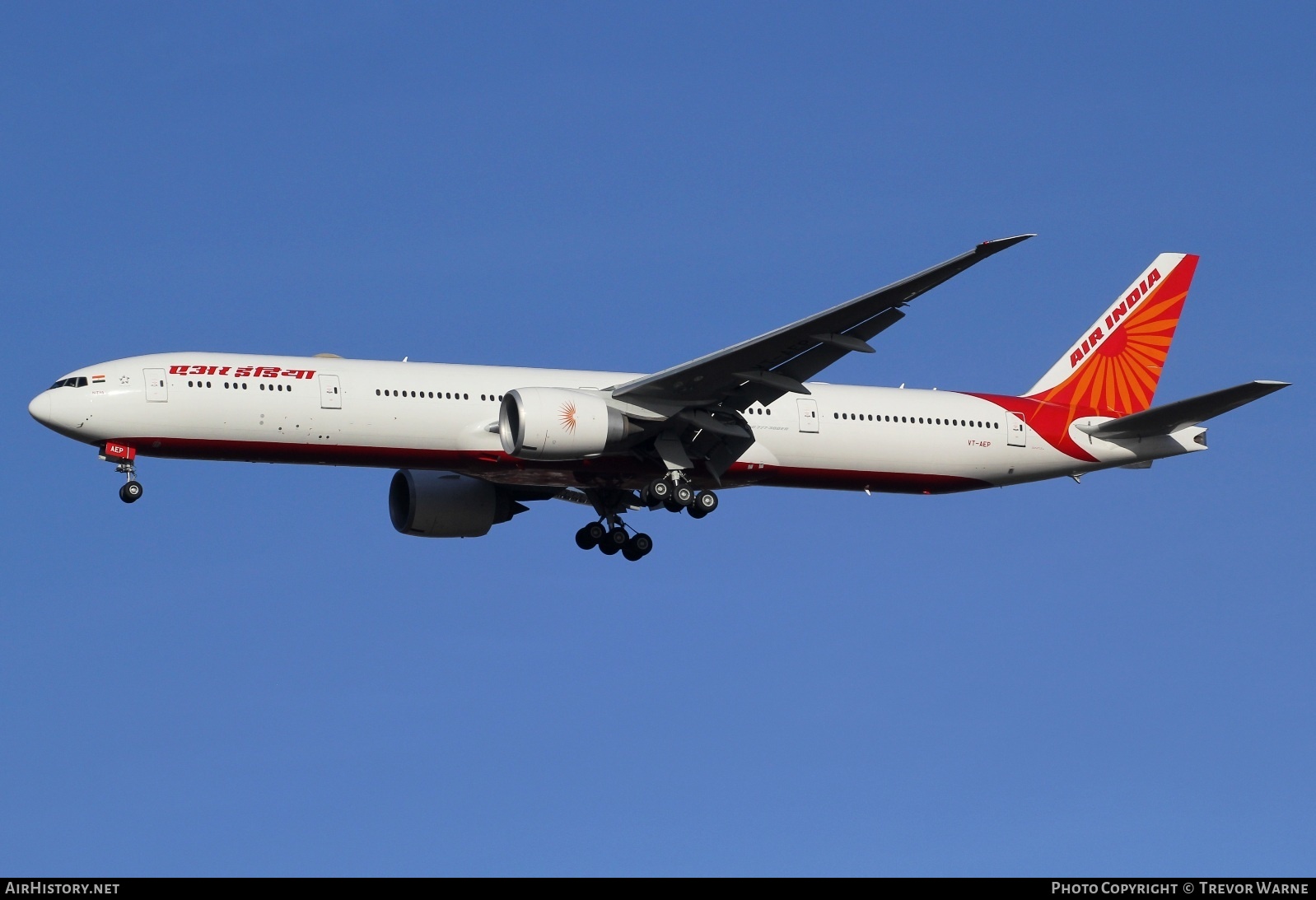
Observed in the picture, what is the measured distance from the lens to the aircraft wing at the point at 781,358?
3984 centimetres

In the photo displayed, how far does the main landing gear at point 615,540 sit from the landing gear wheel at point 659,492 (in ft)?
11.4

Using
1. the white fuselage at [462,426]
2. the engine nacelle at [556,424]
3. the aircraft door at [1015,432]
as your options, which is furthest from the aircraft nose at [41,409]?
the aircraft door at [1015,432]

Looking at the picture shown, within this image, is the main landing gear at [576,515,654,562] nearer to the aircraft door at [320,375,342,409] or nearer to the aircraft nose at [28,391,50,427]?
the aircraft door at [320,375,342,409]

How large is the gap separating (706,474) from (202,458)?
12.0 meters

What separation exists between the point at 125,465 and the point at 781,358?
14936 mm

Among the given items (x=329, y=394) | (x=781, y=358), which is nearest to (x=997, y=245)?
(x=781, y=358)

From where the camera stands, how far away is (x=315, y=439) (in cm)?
4303

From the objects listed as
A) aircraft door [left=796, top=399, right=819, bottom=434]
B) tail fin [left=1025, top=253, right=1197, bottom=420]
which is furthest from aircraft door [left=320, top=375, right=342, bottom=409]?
tail fin [left=1025, top=253, right=1197, bottom=420]

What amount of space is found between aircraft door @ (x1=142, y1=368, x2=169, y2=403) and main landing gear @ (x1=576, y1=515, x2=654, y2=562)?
11.8 metres

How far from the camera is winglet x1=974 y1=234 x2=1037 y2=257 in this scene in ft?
115

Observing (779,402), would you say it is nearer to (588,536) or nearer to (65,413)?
(588,536)

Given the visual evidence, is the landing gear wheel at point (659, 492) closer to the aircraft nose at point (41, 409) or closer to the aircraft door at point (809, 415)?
the aircraft door at point (809, 415)

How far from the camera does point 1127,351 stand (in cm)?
5109

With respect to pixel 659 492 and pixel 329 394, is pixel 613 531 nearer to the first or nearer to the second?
pixel 659 492
